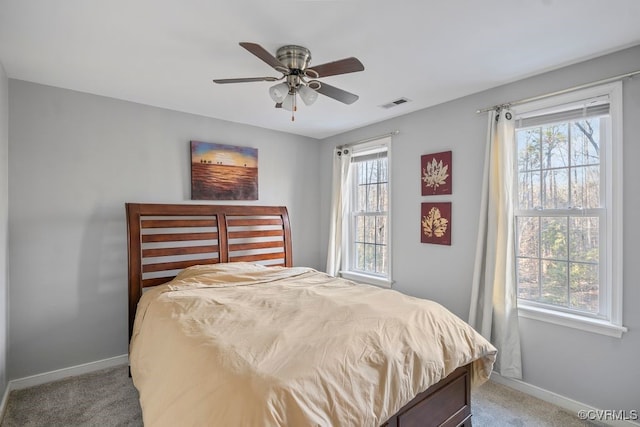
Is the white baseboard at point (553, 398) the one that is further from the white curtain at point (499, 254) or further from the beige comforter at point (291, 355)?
the beige comforter at point (291, 355)

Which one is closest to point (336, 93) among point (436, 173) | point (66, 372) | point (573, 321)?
point (436, 173)

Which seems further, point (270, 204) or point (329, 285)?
point (270, 204)

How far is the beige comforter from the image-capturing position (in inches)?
48.1

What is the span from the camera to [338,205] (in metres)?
4.16

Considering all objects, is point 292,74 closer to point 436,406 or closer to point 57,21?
point 57,21

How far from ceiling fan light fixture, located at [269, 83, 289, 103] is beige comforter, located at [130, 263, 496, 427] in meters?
1.39

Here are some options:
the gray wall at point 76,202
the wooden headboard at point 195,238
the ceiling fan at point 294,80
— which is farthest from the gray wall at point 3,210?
the ceiling fan at point 294,80

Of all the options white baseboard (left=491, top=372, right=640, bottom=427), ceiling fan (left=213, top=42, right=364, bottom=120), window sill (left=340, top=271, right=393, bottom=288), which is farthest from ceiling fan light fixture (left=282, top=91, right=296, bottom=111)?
white baseboard (left=491, top=372, right=640, bottom=427)

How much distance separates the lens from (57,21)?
180 centimetres

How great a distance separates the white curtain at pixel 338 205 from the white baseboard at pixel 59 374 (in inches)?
97.8

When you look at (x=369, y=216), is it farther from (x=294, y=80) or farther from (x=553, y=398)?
(x=553, y=398)

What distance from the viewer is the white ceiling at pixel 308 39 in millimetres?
1694

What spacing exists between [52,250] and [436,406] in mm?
3218

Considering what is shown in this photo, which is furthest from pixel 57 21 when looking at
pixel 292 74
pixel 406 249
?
pixel 406 249
